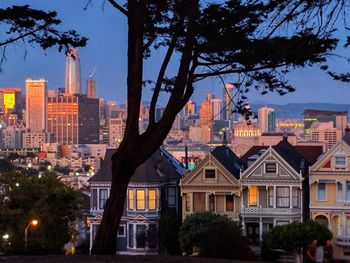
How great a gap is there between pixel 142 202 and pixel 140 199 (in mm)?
148

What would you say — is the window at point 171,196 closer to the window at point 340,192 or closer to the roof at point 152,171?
the roof at point 152,171

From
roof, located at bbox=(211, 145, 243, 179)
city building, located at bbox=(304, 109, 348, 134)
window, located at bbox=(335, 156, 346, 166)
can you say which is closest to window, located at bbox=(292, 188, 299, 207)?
window, located at bbox=(335, 156, 346, 166)

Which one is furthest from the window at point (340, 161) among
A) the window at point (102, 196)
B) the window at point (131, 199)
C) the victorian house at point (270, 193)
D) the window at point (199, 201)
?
the window at point (102, 196)

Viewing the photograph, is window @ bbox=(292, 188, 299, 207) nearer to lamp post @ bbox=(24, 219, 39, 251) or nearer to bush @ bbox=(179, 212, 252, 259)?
bush @ bbox=(179, 212, 252, 259)

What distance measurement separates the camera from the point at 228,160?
34.1 m

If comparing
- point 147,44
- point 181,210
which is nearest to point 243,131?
point 181,210

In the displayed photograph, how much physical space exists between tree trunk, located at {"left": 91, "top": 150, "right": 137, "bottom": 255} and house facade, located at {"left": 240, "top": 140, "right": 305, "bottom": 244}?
17.8 m

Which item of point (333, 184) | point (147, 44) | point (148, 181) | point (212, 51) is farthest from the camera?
point (148, 181)

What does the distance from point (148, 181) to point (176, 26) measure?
1988 cm

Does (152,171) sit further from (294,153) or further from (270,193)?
(294,153)

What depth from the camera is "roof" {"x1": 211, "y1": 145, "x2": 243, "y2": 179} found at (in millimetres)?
33156

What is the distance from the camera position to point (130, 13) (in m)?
14.5

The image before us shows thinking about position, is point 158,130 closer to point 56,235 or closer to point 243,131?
point 56,235

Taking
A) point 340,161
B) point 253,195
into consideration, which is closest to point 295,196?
point 253,195
